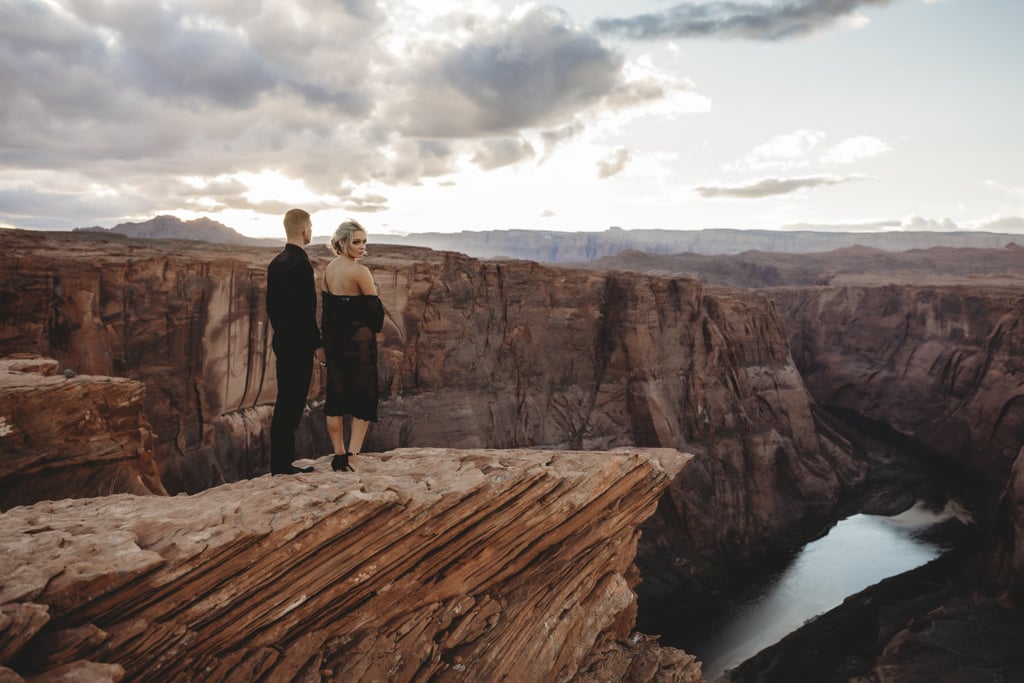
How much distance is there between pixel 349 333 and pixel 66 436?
10404 millimetres

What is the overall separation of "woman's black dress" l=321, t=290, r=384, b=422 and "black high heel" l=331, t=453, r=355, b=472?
0.52 m

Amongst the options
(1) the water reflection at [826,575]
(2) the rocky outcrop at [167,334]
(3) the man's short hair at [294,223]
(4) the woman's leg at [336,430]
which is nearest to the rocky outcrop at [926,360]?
(1) the water reflection at [826,575]

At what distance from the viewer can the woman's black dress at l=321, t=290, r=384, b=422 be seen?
22.3ft

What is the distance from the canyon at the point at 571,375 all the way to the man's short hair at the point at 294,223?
2963 mm

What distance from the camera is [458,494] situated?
21.6 feet

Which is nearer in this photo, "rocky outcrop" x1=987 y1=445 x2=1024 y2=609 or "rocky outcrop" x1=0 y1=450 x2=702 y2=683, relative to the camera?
"rocky outcrop" x1=0 y1=450 x2=702 y2=683

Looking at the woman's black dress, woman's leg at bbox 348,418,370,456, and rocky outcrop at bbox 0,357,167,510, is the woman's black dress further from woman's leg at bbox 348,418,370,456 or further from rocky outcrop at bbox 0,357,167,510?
rocky outcrop at bbox 0,357,167,510

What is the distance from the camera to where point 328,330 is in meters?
6.84

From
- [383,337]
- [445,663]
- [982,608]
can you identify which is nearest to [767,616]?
[982,608]

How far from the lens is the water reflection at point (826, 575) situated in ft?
91.2

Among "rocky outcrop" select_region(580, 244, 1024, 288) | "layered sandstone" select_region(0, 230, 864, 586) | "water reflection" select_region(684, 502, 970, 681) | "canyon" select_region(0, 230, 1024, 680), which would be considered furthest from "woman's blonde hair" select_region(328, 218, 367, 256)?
"rocky outcrop" select_region(580, 244, 1024, 288)

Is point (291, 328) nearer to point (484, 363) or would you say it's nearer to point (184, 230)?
point (484, 363)

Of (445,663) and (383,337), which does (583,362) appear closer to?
(383,337)

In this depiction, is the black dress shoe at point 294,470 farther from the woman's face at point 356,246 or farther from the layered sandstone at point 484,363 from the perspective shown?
the layered sandstone at point 484,363
